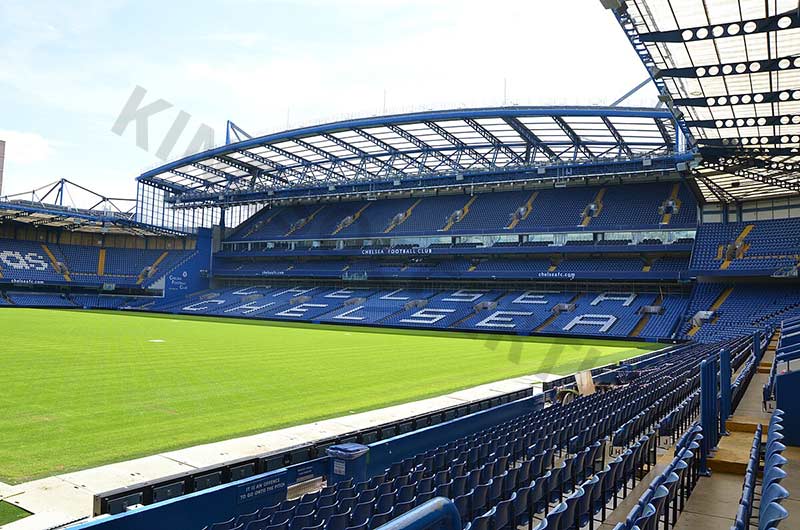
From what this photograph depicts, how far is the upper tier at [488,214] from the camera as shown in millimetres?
51156

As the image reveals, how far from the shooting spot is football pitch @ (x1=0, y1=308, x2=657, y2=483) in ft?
40.1

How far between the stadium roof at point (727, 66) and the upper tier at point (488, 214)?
1026 inches

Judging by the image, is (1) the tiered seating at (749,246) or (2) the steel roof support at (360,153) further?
(2) the steel roof support at (360,153)

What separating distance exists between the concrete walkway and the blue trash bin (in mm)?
1832

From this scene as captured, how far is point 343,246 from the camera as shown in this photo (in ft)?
212

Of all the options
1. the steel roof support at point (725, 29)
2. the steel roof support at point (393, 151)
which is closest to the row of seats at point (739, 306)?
the steel roof support at point (393, 151)

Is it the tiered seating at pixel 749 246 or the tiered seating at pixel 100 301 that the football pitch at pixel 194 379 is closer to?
the tiered seating at pixel 749 246

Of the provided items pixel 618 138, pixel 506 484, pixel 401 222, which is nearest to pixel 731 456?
pixel 506 484

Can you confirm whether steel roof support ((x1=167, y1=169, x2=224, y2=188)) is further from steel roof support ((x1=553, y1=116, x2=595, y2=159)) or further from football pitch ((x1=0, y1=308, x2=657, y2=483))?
steel roof support ((x1=553, y1=116, x2=595, y2=159))

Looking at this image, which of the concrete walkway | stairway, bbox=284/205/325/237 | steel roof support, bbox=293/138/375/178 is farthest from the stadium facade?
the concrete walkway

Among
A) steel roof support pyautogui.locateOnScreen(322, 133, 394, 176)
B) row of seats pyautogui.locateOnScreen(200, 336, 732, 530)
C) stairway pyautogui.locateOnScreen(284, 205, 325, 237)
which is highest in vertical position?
steel roof support pyautogui.locateOnScreen(322, 133, 394, 176)

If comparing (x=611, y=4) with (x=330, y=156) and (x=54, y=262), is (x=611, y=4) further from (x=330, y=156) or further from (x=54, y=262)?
(x=54, y=262)

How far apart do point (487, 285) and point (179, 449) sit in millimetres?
46868

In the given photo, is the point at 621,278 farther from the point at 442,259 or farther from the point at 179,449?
the point at 179,449
